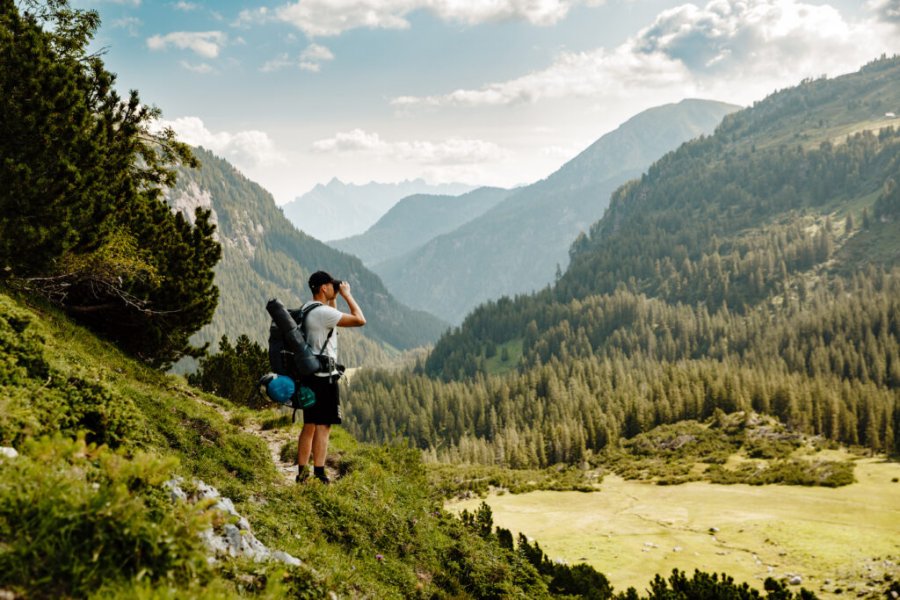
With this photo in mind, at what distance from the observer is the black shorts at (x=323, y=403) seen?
11.4m

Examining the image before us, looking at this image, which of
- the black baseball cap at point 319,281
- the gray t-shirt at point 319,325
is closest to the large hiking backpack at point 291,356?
the gray t-shirt at point 319,325

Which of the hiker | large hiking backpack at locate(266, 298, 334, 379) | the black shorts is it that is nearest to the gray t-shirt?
the hiker

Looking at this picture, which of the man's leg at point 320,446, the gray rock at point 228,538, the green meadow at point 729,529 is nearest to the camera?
the gray rock at point 228,538

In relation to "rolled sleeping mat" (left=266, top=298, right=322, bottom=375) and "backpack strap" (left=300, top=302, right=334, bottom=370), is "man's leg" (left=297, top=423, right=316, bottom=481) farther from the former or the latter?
"backpack strap" (left=300, top=302, right=334, bottom=370)

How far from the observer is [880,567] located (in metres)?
31.3

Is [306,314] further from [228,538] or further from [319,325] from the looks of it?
[228,538]

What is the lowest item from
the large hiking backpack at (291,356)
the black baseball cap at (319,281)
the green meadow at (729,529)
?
the green meadow at (729,529)

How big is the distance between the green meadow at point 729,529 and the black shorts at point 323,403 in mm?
25143

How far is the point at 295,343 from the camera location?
11008 mm

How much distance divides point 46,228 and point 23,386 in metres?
11.8

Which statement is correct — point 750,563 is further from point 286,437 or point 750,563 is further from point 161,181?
point 161,181

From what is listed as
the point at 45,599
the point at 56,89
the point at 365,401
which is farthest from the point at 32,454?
the point at 365,401

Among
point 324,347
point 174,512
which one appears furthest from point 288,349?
point 174,512

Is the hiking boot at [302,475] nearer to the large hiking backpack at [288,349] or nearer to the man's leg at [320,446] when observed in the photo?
the man's leg at [320,446]
